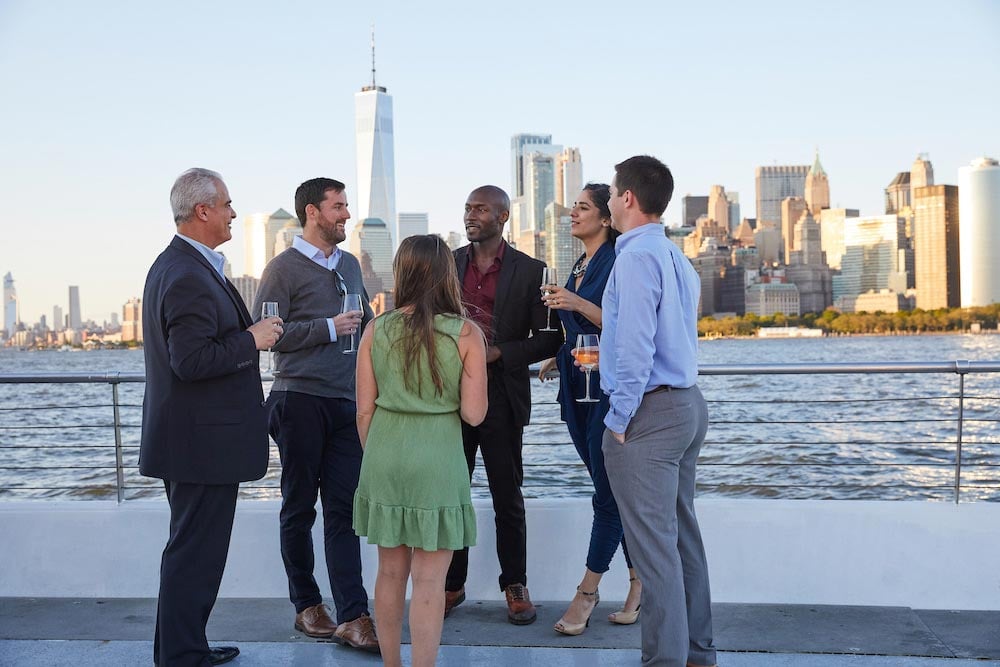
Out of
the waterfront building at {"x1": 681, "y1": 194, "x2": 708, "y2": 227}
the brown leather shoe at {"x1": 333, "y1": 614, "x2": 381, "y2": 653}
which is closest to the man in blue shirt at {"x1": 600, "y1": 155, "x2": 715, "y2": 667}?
the brown leather shoe at {"x1": 333, "y1": 614, "x2": 381, "y2": 653}

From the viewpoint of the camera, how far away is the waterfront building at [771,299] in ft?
244

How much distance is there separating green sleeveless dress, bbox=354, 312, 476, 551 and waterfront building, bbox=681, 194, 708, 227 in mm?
100466

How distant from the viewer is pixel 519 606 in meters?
3.92

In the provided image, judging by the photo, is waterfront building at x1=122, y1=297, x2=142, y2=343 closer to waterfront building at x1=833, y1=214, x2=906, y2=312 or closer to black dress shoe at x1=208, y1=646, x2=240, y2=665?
black dress shoe at x1=208, y1=646, x2=240, y2=665

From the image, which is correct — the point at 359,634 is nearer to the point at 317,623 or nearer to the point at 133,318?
the point at 317,623

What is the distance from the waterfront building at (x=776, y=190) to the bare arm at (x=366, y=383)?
354ft

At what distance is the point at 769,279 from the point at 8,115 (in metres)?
56.6

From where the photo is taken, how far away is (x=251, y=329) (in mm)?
3141

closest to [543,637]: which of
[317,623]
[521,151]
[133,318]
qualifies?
[317,623]

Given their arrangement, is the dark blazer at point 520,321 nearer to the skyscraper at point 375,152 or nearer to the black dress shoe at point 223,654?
the black dress shoe at point 223,654

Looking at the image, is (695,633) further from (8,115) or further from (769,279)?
(769,279)

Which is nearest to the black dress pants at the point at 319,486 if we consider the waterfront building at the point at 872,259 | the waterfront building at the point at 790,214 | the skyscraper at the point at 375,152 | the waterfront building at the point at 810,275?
the waterfront building at the point at 810,275

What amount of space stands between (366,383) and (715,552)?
6.67ft

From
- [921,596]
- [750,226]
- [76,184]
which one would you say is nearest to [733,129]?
[750,226]
